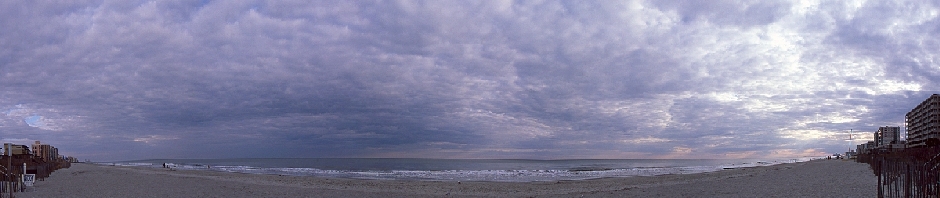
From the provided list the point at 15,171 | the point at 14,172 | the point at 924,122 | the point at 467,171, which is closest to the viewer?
the point at 14,172

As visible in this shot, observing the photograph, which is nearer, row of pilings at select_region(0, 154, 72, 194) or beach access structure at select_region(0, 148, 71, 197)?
row of pilings at select_region(0, 154, 72, 194)

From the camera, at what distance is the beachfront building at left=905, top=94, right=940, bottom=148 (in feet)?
162

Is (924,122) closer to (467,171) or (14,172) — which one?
(467,171)

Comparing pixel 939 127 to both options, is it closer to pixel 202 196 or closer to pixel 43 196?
pixel 202 196

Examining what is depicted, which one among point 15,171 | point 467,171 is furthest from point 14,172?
point 467,171

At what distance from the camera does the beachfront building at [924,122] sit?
49.3 m

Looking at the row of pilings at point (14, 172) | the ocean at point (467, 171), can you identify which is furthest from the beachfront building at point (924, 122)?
the row of pilings at point (14, 172)

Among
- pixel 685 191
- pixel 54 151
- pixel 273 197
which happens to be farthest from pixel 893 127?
pixel 54 151

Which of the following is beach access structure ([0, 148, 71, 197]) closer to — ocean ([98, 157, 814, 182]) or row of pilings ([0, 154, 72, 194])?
row of pilings ([0, 154, 72, 194])

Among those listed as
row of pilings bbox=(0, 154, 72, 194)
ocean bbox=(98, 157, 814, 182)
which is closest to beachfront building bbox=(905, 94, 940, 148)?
ocean bbox=(98, 157, 814, 182)

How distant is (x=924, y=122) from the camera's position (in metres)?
54.8

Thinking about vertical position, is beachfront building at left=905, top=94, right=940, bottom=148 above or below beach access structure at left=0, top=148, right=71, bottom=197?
above

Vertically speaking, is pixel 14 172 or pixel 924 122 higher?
pixel 924 122

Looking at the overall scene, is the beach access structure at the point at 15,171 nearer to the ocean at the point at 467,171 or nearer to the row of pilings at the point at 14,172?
the row of pilings at the point at 14,172
